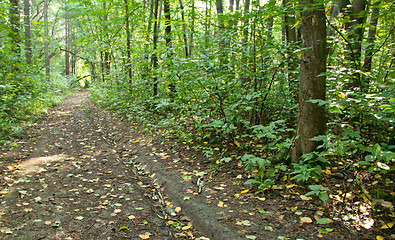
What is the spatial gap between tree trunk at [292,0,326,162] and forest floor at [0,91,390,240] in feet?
3.30

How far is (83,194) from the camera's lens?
12.5 ft

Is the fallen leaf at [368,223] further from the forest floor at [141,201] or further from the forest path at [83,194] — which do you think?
the forest path at [83,194]

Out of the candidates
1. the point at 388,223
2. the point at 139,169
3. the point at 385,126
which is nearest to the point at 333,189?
the point at 388,223

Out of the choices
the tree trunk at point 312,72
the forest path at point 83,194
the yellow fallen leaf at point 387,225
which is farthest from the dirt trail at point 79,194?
the tree trunk at point 312,72

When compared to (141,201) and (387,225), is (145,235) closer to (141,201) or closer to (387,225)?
(141,201)

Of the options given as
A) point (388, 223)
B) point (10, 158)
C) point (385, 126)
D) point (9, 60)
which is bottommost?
point (388, 223)

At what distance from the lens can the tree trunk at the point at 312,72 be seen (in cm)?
340

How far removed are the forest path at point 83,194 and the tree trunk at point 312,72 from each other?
228 cm

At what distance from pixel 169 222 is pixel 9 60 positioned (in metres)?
8.58

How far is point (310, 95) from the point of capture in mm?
3430

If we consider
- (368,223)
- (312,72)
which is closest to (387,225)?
(368,223)

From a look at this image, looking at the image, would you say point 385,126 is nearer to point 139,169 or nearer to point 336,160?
point 336,160

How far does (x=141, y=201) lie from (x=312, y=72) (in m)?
3.33

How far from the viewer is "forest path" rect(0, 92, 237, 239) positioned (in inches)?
114
